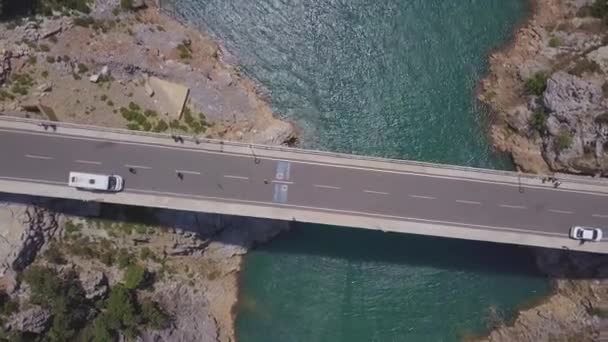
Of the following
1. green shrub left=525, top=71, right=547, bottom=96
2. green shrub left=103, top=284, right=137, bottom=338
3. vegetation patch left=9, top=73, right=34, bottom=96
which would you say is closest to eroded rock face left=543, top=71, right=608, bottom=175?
green shrub left=525, top=71, right=547, bottom=96

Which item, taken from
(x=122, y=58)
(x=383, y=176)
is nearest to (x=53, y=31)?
(x=122, y=58)

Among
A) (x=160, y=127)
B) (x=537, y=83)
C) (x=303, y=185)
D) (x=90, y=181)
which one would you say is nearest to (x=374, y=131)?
(x=303, y=185)

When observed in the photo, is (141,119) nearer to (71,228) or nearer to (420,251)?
(71,228)

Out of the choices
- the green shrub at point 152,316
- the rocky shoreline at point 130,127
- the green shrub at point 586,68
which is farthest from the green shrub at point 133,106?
the green shrub at point 586,68

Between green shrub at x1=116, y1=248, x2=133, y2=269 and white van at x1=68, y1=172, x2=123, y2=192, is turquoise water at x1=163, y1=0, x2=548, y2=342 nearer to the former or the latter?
green shrub at x1=116, y1=248, x2=133, y2=269

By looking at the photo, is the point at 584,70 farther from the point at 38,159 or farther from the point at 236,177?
the point at 38,159

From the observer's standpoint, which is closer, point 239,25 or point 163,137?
point 163,137
